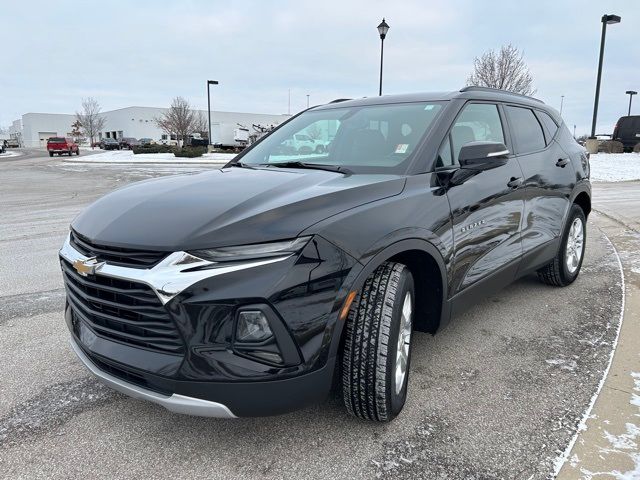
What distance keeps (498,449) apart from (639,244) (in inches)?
227

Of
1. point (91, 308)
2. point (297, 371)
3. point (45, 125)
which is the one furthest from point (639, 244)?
point (45, 125)

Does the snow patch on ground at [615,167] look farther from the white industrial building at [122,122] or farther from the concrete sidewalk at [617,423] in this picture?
the white industrial building at [122,122]

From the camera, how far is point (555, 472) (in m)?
2.20

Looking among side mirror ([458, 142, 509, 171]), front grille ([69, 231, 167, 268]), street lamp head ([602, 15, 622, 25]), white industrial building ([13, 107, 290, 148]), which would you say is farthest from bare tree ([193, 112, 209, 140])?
front grille ([69, 231, 167, 268])

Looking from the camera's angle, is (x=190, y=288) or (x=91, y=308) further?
(x=91, y=308)

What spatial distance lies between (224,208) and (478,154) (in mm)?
1541

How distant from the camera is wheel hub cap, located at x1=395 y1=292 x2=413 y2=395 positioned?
2511 mm

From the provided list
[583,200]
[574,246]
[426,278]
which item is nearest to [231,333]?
[426,278]

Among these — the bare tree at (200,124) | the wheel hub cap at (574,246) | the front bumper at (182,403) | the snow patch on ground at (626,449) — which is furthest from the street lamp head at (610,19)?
the bare tree at (200,124)

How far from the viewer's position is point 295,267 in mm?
2004

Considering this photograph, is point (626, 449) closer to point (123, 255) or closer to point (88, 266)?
point (123, 255)

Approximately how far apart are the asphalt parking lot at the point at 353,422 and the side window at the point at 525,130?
1408 mm

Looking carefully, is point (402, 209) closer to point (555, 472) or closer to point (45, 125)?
point (555, 472)

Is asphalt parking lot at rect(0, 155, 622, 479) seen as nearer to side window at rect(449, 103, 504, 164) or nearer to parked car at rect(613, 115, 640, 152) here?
side window at rect(449, 103, 504, 164)
